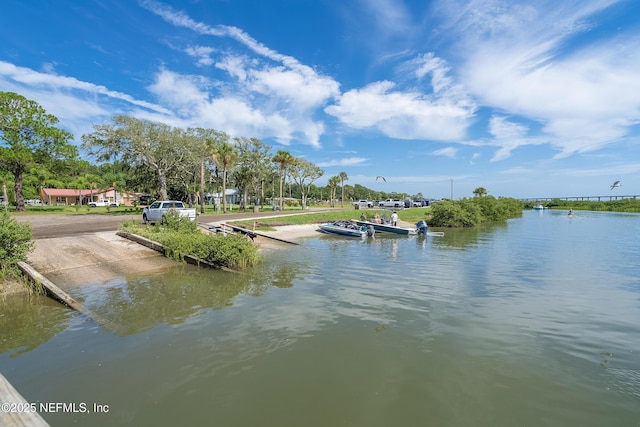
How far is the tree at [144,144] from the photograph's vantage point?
130 ft

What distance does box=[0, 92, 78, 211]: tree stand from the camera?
3731 cm

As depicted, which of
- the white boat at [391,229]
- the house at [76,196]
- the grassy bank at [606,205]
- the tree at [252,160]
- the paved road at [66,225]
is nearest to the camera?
the paved road at [66,225]

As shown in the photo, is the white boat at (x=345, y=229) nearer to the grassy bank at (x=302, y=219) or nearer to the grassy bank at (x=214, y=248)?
the grassy bank at (x=302, y=219)

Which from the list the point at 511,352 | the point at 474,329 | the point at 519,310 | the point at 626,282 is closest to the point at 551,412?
the point at 511,352

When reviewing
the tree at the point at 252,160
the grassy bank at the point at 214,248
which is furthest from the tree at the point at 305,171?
the grassy bank at the point at 214,248

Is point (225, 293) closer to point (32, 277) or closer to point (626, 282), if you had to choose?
point (32, 277)

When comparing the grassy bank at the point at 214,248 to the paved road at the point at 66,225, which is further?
the paved road at the point at 66,225

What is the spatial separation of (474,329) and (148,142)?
143 feet

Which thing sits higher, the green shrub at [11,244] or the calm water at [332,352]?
the green shrub at [11,244]

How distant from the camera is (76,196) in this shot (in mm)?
81625

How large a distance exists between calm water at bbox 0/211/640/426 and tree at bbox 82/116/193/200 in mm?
33687

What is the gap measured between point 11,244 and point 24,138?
129ft

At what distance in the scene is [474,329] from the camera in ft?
27.4

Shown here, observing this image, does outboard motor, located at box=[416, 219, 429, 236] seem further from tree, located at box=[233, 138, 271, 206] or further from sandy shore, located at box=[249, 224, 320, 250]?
tree, located at box=[233, 138, 271, 206]
